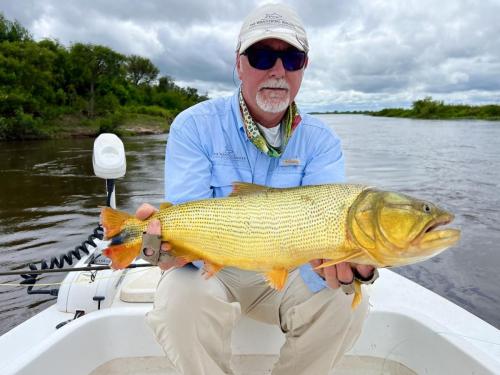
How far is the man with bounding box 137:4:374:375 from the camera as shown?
8.05ft

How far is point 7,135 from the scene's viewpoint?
36062mm

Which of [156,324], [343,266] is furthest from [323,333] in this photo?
[156,324]

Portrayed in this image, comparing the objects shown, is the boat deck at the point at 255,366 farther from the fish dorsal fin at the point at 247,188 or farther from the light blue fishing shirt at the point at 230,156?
the fish dorsal fin at the point at 247,188

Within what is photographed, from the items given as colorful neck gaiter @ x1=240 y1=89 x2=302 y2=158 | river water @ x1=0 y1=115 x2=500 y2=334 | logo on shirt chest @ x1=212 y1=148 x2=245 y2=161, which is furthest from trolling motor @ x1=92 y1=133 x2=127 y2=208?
river water @ x1=0 y1=115 x2=500 y2=334

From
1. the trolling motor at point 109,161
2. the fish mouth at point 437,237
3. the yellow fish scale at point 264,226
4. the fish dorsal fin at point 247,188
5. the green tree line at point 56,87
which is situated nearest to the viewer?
the fish mouth at point 437,237

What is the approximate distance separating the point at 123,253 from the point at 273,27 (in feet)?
5.67

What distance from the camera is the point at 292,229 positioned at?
2197mm

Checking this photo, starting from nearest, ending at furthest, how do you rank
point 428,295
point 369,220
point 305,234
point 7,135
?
point 369,220
point 305,234
point 428,295
point 7,135

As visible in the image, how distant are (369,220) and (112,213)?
143cm

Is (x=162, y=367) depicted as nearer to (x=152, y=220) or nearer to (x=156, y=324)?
(x=156, y=324)

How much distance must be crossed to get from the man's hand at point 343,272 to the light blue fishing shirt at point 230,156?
0.84 metres

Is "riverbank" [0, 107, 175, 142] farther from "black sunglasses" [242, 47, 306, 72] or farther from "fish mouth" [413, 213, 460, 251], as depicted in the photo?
"fish mouth" [413, 213, 460, 251]

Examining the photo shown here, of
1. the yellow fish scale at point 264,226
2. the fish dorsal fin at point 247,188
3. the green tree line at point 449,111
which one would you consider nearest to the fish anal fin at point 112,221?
the yellow fish scale at point 264,226

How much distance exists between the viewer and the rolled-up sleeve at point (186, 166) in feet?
9.20
